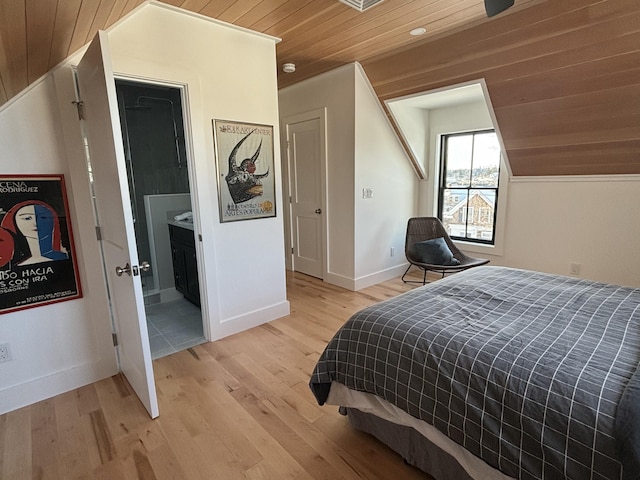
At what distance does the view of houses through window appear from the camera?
4.20m

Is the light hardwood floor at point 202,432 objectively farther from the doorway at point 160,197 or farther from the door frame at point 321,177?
the door frame at point 321,177

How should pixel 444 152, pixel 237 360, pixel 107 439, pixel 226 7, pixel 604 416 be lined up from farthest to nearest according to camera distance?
pixel 444 152
pixel 237 360
pixel 226 7
pixel 107 439
pixel 604 416

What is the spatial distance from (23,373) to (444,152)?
189 inches

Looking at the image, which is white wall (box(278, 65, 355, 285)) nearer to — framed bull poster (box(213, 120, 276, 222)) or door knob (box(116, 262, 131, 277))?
framed bull poster (box(213, 120, 276, 222))

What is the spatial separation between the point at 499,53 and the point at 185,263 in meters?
3.40

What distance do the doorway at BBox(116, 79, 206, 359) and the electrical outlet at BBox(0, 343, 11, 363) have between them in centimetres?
124

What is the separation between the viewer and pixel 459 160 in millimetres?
4492

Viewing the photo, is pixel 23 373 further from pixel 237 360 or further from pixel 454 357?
pixel 454 357

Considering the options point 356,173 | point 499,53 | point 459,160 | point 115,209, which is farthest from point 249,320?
point 459,160

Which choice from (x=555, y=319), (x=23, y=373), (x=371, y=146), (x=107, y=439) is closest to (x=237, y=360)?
(x=107, y=439)

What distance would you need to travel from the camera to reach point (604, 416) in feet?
3.22

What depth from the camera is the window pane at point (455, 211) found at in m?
4.53

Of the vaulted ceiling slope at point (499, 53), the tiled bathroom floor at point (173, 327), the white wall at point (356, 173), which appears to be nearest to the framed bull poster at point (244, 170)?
the vaulted ceiling slope at point (499, 53)

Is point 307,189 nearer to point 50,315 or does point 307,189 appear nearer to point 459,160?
point 459,160
